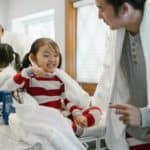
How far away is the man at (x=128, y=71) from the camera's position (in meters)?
0.89

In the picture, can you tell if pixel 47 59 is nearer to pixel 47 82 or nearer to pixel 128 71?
pixel 47 82

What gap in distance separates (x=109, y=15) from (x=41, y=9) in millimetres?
1984

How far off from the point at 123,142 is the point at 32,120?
1.11 ft

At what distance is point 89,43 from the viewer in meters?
2.46

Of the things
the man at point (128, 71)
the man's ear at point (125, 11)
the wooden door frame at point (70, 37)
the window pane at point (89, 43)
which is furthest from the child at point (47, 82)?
the wooden door frame at point (70, 37)

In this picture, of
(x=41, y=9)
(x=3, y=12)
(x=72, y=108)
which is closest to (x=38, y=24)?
(x=41, y=9)

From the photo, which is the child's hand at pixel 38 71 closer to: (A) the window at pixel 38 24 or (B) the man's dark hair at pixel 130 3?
(B) the man's dark hair at pixel 130 3

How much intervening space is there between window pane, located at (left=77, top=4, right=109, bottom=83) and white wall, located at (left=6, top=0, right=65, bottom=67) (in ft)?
Answer: 0.47

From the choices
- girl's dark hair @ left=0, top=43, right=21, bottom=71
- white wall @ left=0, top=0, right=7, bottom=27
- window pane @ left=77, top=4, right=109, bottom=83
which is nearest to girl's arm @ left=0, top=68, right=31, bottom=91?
girl's dark hair @ left=0, top=43, right=21, bottom=71

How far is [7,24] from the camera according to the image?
10.6ft

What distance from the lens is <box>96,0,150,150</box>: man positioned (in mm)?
886

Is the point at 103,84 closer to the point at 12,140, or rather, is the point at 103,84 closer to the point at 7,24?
the point at 12,140

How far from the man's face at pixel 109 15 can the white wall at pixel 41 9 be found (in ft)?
5.28

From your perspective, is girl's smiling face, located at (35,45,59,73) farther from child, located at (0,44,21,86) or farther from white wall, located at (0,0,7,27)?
white wall, located at (0,0,7,27)
